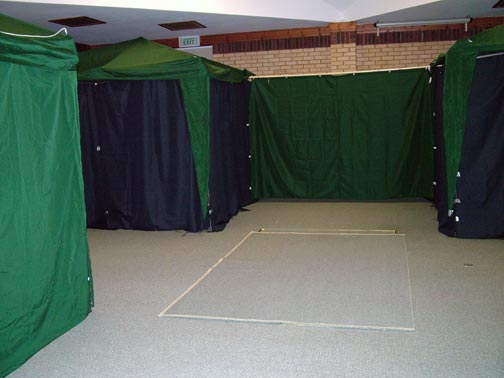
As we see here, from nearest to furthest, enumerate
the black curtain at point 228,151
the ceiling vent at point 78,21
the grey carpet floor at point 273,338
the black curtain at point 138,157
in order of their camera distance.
A: the grey carpet floor at point 273,338 < the black curtain at point 138,157 < the black curtain at point 228,151 < the ceiling vent at point 78,21

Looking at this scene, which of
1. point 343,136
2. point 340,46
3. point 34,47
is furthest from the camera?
point 340,46

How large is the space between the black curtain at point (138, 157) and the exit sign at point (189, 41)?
342cm

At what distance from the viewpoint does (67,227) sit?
134 inches

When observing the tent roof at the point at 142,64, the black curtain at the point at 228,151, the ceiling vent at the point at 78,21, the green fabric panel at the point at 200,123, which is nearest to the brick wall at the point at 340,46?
the black curtain at the point at 228,151

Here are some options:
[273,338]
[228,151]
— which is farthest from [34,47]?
[228,151]

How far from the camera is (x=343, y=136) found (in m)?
7.98

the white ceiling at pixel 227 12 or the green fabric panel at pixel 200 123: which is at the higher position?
the white ceiling at pixel 227 12

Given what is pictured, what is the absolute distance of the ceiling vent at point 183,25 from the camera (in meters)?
8.25

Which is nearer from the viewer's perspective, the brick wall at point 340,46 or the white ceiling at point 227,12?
the white ceiling at point 227,12

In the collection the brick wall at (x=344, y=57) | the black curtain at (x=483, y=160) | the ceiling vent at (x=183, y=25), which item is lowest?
the black curtain at (x=483, y=160)

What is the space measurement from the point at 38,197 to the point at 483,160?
13.9 ft

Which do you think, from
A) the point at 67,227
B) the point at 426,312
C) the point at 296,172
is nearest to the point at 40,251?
the point at 67,227

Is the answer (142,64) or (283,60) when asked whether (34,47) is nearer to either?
(142,64)

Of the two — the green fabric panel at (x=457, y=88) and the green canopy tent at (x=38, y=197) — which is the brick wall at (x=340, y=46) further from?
the green canopy tent at (x=38, y=197)
